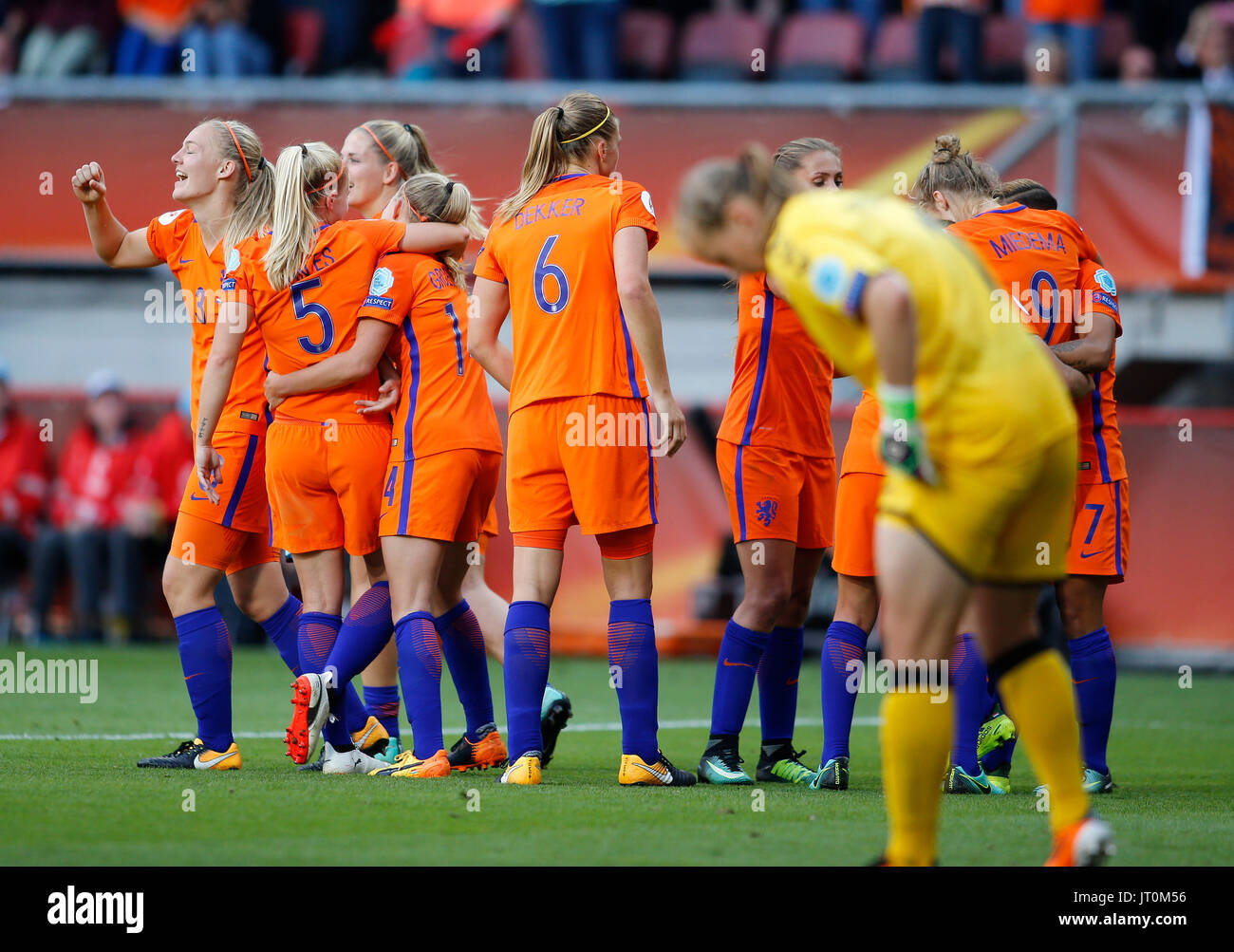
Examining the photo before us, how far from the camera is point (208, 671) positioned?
5.97 meters

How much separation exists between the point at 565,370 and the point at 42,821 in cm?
233

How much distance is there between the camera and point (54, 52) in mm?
14453

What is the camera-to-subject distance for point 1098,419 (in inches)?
242

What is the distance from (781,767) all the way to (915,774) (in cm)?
254

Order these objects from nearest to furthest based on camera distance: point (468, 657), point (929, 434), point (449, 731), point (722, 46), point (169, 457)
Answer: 1. point (929, 434)
2. point (468, 657)
3. point (449, 731)
4. point (169, 457)
5. point (722, 46)

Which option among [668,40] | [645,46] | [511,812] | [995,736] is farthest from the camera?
[668,40]

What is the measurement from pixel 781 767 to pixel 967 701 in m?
0.77

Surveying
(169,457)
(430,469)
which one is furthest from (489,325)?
(169,457)

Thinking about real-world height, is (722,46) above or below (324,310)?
above

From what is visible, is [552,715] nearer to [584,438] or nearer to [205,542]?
[584,438]

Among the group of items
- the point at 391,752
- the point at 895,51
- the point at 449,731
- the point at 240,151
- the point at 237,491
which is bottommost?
the point at 449,731

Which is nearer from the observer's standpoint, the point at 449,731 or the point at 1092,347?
the point at 1092,347
